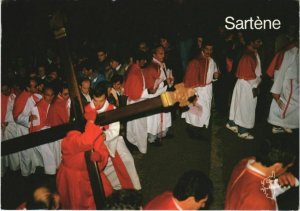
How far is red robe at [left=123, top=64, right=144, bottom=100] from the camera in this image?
5.95 metres

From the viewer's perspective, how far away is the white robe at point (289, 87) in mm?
5801

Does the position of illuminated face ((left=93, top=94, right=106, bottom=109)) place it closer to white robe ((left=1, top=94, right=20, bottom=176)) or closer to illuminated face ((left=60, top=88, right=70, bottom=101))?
illuminated face ((left=60, top=88, right=70, bottom=101))

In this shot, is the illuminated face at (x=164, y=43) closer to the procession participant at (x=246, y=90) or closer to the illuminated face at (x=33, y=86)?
the procession participant at (x=246, y=90)

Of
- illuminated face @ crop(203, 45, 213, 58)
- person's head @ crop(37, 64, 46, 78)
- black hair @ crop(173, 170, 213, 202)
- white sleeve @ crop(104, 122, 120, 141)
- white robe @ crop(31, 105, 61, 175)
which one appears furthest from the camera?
person's head @ crop(37, 64, 46, 78)

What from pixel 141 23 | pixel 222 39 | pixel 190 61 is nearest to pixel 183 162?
pixel 190 61

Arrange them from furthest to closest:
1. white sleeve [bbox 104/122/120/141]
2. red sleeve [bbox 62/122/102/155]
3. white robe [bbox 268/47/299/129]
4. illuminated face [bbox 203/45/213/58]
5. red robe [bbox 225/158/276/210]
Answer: illuminated face [bbox 203/45/213/58], white robe [bbox 268/47/299/129], white sleeve [bbox 104/122/120/141], red sleeve [bbox 62/122/102/155], red robe [bbox 225/158/276/210]

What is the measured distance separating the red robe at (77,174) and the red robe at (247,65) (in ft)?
8.99

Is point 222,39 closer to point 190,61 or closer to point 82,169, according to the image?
point 190,61

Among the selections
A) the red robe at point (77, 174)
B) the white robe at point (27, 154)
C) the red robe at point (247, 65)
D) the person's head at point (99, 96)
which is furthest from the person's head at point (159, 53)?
the red robe at point (77, 174)

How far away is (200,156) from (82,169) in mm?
1965

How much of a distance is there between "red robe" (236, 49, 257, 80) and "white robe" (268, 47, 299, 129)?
14.2 inches

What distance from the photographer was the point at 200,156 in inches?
229

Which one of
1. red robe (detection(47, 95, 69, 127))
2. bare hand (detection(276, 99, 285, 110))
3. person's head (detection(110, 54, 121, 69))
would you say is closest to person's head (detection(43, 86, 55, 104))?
red robe (detection(47, 95, 69, 127))

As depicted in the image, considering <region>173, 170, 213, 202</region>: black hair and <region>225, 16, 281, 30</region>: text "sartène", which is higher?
<region>225, 16, 281, 30</region>: text "sartène"
